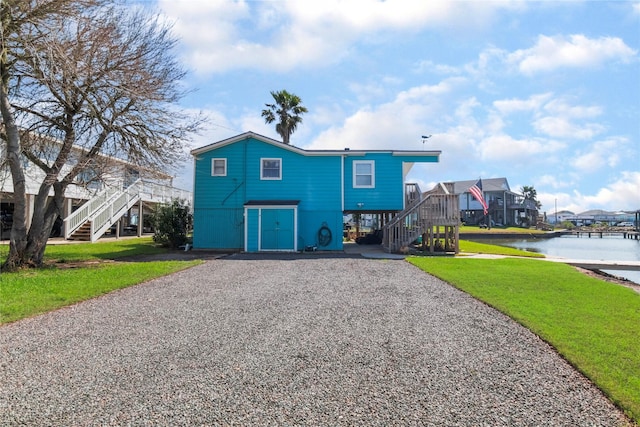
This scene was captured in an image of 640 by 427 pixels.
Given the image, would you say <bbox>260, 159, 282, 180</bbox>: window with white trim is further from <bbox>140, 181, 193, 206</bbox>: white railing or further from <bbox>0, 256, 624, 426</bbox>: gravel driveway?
<bbox>0, 256, 624, 426</bbox>: gravel driveway

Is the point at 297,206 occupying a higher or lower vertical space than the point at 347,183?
lower

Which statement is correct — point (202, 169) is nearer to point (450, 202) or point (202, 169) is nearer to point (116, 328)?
point (450, 202)

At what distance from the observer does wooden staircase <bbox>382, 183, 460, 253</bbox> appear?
1563 cm

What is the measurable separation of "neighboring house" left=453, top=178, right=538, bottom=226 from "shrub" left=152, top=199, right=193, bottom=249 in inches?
1815

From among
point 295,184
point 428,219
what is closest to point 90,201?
point 295,184

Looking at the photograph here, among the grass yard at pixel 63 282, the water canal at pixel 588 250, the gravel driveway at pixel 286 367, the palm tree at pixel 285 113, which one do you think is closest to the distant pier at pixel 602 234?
the water canal at pixel 588 250

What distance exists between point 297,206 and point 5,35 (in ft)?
35.6

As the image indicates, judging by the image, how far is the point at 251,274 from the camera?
993 cm

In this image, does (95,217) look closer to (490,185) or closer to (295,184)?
(295,184)

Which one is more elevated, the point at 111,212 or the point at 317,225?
the point at 111,212

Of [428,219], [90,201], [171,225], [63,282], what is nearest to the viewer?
[63,282]

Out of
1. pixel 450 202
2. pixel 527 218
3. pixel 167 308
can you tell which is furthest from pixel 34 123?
pixel 527 218

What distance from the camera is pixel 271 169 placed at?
57.9 feet

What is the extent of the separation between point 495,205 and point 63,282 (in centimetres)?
5880
